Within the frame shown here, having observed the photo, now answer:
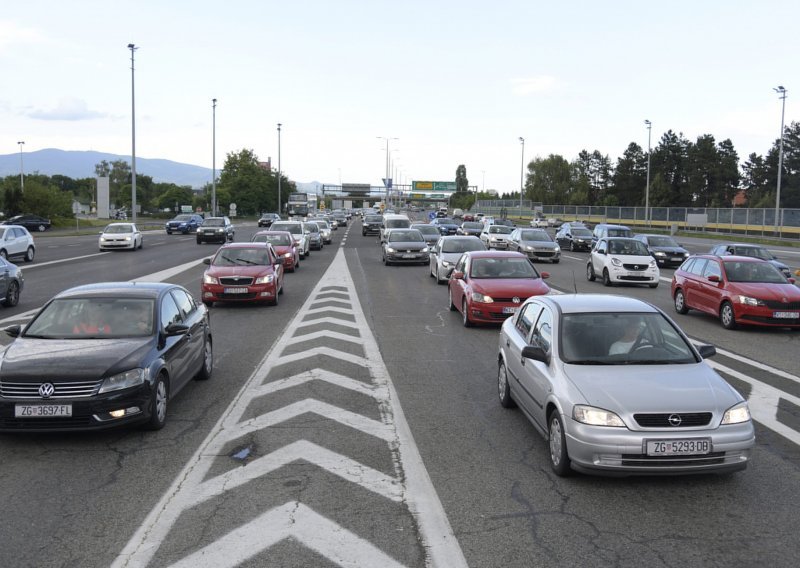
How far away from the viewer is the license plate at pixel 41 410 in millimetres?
6867

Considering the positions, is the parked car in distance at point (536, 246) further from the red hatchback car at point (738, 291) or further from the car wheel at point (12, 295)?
the car wheel at point (12, 295)

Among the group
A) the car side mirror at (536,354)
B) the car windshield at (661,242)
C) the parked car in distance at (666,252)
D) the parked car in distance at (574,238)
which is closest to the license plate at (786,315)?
the car side mirror at (536,354)

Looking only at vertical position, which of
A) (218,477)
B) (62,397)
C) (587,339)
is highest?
(587,339)

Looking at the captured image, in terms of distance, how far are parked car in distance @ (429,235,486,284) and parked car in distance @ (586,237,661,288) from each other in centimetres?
398

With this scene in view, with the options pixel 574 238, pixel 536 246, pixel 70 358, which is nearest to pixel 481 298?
pixel 70 358

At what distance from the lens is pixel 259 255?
1905 centimetres

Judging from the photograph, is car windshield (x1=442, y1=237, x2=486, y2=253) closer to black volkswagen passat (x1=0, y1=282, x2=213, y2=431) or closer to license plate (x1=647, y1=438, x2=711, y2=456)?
black volkswagen passat (x1=0, y1=282, x2=213, y2=431)

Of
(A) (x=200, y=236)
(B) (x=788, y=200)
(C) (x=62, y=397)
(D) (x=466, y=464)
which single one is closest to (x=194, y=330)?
(C) (x=62, y=397)

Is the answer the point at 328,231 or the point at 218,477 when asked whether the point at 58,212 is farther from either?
the point at 218,477

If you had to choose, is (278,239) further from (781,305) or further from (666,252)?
(781,305)

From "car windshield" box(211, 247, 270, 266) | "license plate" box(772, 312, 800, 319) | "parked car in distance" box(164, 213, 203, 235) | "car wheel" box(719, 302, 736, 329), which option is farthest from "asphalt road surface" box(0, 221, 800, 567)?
"parked car in distance" box(164, 213, 203, 235)

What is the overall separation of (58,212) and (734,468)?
7000 centimetres

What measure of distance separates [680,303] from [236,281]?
33.6 feet

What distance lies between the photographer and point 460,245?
24641 mm
